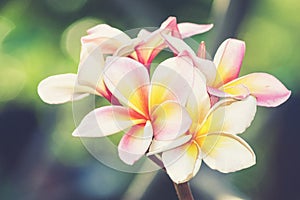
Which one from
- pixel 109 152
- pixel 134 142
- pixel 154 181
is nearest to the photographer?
pixel 134 142

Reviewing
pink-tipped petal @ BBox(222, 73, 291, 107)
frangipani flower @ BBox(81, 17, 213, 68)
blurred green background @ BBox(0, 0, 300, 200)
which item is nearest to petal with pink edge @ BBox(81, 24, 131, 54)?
frangipani flower @ BBox(81, 17, 213, 68)

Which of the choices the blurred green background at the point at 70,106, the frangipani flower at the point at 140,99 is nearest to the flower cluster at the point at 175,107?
the frangipani flower at the point at 140,99

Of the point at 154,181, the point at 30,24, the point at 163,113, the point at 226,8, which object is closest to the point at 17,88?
the point at 30,24

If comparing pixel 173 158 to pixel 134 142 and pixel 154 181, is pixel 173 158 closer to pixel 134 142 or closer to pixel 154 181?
pixel 134 142

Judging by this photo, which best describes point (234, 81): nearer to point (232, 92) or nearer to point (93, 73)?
point (232, 92)

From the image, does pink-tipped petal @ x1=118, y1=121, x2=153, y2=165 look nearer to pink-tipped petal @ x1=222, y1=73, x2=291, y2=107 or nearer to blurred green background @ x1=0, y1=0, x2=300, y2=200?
pink-tipped petal @ x1=222, y1=73, x2=291, y2=107

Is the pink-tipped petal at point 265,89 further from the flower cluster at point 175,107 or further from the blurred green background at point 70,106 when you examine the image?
the blurred green background at point 70,106
